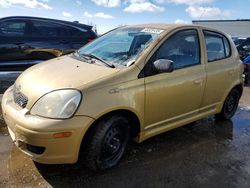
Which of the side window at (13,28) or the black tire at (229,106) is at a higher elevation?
the side window at (13,28)

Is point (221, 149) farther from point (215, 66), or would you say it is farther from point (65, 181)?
point (65, 181)

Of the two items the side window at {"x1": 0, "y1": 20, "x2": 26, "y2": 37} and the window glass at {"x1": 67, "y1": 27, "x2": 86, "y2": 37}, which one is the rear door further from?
the side window at {"x1": 0, "y1": 20, "x2": 26, "y2": 37}

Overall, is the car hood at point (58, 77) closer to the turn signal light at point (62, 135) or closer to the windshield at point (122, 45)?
the windshield at point (122, 45)

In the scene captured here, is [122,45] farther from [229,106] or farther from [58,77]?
[229,106]

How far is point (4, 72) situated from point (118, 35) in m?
4.04

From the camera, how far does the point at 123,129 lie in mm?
3814

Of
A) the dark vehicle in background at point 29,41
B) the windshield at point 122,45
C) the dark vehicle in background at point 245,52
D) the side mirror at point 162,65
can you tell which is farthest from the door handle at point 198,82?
the dark vehicle in background at point 245,52

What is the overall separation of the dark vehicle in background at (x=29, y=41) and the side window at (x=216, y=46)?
162 inches

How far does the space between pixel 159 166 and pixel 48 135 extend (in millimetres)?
1512

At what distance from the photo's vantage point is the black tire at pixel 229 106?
5.64 metres

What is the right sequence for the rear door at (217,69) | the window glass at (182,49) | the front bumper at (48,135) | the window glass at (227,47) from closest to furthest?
the front bumper at (48,135)
the window glass at (182,49)
the rear door at (217,69)
the window glass at (227,47)

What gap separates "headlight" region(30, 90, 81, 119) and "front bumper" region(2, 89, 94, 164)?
0.06 m

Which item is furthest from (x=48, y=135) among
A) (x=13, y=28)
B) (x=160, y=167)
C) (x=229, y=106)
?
(x=13, y=28)

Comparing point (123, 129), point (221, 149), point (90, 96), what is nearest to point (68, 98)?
point (90, 96)
